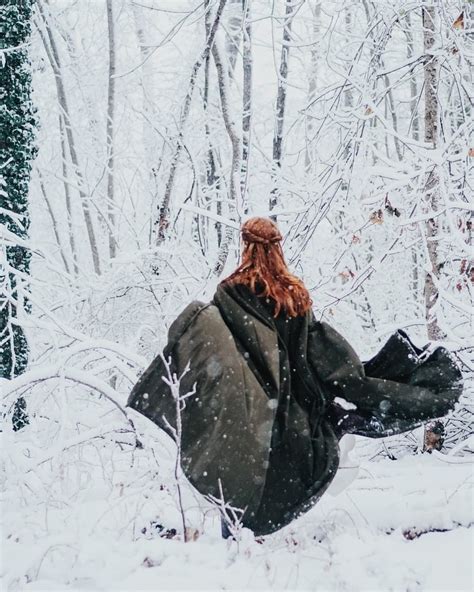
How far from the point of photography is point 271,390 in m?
3.42

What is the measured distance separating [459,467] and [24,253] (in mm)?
5855

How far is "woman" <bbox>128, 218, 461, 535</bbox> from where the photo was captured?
3242 millimetres

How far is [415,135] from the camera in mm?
15062

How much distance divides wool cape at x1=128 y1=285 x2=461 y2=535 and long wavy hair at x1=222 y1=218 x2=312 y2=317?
0.07 m

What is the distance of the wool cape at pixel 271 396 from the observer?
10.6 ft

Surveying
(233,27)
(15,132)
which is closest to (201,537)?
(15,132)

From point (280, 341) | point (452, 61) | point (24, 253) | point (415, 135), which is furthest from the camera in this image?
point (415, 135)

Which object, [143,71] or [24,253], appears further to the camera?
[143,71]

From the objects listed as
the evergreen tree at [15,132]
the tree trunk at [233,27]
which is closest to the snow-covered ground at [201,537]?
the evergreen tree at [15,132]

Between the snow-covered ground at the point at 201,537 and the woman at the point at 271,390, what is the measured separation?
27 cm

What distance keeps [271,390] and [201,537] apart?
0.87 metres

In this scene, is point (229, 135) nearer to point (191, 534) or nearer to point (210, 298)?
point (210, 298)

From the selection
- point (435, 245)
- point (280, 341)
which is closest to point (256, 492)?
point (280, 341)

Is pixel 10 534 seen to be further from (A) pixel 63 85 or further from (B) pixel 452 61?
(A) pixel 63 85
